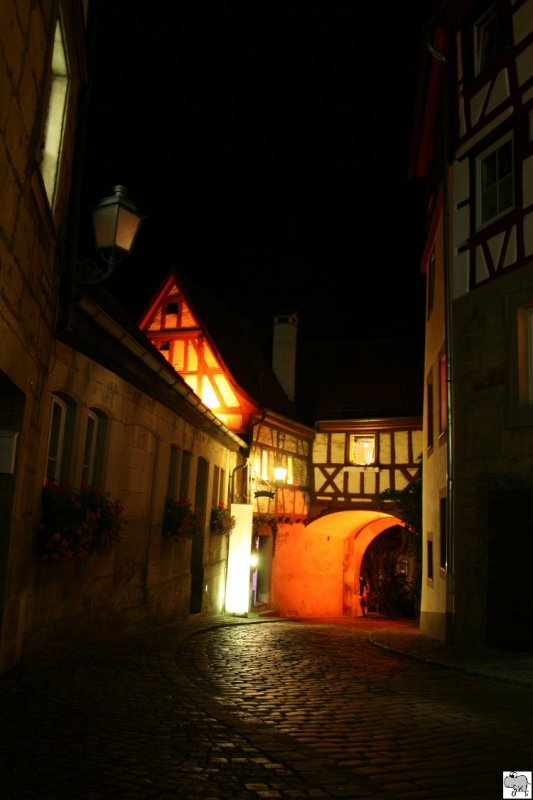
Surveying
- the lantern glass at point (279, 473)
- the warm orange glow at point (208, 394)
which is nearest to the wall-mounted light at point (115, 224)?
the warm orange glow at point (208, 394)

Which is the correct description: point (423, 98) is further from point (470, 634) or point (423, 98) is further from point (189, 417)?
point (470, 634)

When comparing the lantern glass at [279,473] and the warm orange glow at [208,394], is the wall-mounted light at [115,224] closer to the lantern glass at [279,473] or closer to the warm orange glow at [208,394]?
the warm orange glow at [208,394]

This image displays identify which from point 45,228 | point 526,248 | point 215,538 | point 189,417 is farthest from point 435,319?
point 45,228

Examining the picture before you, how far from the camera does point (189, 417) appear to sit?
13156mm

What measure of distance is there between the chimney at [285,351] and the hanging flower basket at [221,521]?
1048cm

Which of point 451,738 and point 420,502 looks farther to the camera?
point 420,502

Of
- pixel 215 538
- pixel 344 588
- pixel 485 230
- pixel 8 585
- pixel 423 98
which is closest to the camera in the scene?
pixel 8 585

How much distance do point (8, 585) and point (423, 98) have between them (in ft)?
36.5

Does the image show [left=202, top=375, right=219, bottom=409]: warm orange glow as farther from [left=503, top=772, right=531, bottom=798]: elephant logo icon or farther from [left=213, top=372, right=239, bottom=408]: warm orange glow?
[left=503, top=772, right=531, bottom=798]: elephant logo icon

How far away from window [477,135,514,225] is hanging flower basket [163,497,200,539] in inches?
247

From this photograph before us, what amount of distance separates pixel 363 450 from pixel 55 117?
19.6m

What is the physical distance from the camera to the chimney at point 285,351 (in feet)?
86.6

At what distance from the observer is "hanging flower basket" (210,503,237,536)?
15.7 metres

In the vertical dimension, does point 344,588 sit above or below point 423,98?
below
